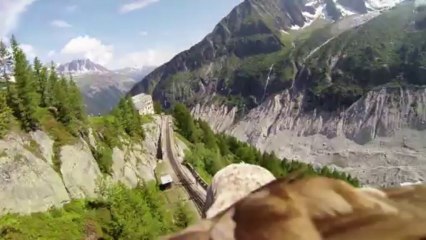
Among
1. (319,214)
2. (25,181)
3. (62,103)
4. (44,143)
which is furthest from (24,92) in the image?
(319,214)

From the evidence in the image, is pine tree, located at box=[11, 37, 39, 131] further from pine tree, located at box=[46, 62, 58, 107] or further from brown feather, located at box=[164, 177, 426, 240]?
brown feather, located at box=[164, 177, 426, 240]

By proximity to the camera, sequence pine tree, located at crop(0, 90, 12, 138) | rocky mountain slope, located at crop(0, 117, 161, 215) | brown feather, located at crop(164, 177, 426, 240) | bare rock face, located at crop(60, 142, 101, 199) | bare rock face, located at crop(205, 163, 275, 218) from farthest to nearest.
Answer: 1. bare rock face, located at crop(60, 142, 101, 199)
2. pine tree, located at crop(0, 90, 12, 138)
3. rocky mountain slope, located at crop(0, 117, 161, 215)
4. bare rock face, located at crop(205, 163, 275, 218)
5. brown feather, located at crop(164, 177, 426, 240)

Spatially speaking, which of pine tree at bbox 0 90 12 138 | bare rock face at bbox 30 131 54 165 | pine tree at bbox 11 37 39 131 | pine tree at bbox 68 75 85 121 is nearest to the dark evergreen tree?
pine tree at bbox 68 75 85 121

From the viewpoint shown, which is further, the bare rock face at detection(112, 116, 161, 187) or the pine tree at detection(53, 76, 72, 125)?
the bare rock face at detection(112, 116, 161, 187)

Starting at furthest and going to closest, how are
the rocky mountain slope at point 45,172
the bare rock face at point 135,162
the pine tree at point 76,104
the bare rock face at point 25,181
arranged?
1. the pine tree at point 76,104
2. the bare rock face at point 135,162
3. the rocky mountain slope at point 45,172
4. the bare rock face at point 25,181

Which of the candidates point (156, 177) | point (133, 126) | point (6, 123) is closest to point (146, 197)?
point (6, 123)

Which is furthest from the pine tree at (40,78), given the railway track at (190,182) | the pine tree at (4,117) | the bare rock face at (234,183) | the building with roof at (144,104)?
the bare rock face at (234,183)

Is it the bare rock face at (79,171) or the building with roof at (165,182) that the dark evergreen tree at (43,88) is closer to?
the bare rock face at (79,171)
